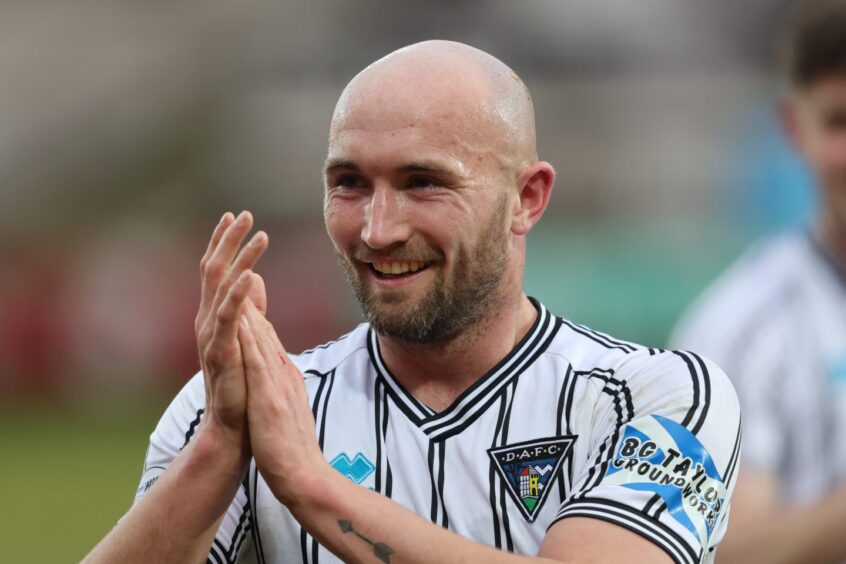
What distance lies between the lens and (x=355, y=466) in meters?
3.29

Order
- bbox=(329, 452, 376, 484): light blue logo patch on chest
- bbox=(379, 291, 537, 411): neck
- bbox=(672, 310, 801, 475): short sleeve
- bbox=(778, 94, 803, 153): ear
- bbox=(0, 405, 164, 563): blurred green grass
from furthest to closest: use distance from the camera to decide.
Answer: bbox=(0, 405, 164, 563): blurred green grass
bbox=(778, 94, 803, 153): ear
bbox=(672, 310, 801, 475): short sleeve
bbox=(379, 291, 537, 411): neck
bbox=(329, 452, 376, 484): light blue logo patch on chest

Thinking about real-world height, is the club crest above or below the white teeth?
below

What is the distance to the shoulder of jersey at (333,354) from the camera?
3.54 metres

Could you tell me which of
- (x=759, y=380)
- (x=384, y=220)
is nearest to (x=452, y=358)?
(x=384, y=220)

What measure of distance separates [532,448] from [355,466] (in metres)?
0.44


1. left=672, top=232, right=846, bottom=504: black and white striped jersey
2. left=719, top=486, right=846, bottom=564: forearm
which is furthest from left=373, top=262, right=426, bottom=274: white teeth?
left=719, top=486, right=846, bottom=564: forearm

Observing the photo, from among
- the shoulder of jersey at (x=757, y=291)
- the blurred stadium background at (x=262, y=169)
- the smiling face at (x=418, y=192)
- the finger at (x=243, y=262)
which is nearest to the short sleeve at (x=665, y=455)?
the smiling face at (x=418, y=192)

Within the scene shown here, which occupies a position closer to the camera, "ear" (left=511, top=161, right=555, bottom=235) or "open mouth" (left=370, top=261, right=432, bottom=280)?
"open mouth" (left=370, top=261, right=432, bottom=280)

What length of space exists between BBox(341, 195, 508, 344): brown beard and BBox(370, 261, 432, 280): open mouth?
0.02 m

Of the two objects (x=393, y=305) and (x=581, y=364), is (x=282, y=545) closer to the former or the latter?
(x=393, y=305)

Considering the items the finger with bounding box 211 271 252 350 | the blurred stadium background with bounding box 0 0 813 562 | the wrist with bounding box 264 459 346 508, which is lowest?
the wrist with bounding box 264 459 346 508

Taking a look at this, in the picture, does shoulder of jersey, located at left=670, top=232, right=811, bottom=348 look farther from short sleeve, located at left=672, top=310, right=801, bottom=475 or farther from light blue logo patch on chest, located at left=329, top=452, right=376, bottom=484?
light blue logo patch on chest, located at left=329, top=452, right=376, bottom=484

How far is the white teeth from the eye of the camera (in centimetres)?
320

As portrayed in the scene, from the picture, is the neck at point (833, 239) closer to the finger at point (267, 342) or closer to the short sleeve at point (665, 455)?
the short sleeve at point (665, 455)
